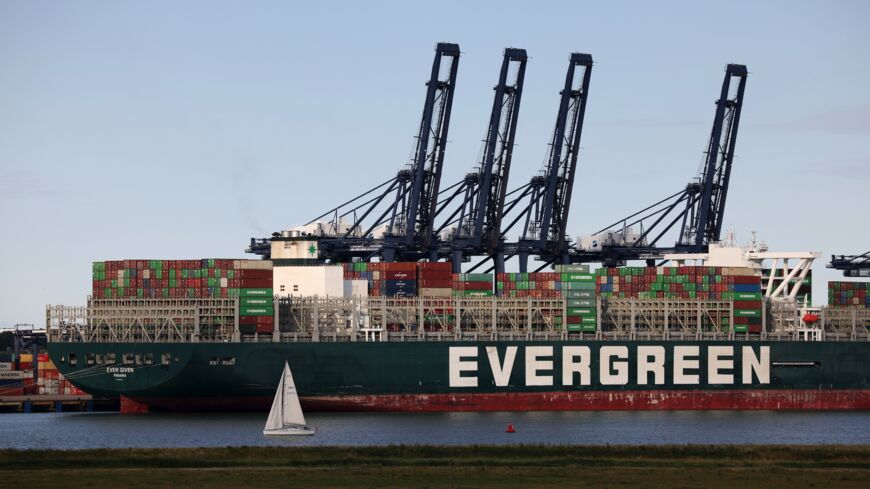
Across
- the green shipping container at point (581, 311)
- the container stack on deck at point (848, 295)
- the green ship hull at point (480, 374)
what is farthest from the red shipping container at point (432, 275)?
the container stack on deck at point (848, 295)

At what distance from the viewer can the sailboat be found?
62.7 m

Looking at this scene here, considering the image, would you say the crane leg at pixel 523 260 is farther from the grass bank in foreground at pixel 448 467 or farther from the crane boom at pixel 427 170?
the grass bank in foreground at pixel 448 467

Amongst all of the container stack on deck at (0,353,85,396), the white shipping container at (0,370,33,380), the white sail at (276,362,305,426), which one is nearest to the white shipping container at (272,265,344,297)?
the container stack on deck at (0,353,85,396)

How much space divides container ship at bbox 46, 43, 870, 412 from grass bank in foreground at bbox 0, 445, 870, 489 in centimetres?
2463

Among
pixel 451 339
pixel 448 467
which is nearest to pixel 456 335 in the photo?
pixel 451 339

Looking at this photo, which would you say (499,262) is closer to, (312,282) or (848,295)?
(312,282)

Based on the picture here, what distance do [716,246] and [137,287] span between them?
124ft

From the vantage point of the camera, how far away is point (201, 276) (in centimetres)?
7794

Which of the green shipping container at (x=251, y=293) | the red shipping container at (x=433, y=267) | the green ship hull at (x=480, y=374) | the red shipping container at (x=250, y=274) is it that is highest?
the red shipping container at (x=433, y=267)

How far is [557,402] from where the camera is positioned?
8056 cm

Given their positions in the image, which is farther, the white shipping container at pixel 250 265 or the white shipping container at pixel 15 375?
the white shipping container at pixel 15 375

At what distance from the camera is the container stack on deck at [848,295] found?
9050 cm

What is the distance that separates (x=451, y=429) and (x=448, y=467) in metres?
19.7

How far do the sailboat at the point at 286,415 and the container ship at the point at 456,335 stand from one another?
13.7 meters
